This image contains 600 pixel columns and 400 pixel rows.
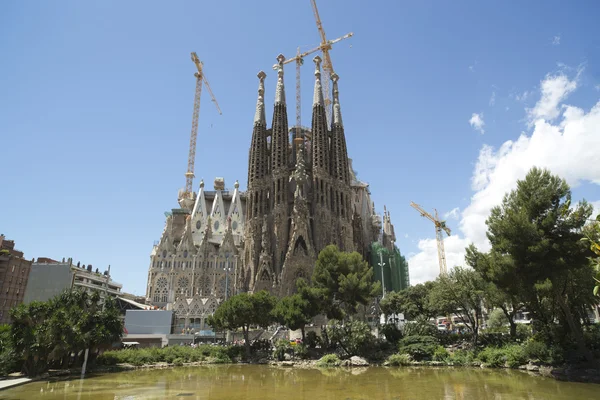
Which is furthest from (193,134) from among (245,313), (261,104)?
(245,313)

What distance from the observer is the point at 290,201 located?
231 feet

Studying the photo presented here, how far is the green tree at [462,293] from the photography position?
34.3 m

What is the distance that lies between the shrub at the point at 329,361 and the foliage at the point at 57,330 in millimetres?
16812

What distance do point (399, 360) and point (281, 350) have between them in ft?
35.4

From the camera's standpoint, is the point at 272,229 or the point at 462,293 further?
the point at 272,229

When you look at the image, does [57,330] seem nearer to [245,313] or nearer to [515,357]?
[245,313]

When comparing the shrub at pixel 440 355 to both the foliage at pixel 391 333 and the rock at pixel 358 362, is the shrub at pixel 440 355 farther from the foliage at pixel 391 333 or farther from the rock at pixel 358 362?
the foliage at pixel 391 333

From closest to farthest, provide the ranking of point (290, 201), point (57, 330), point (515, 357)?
point (57, 330) < point (515, 357) < point (290, 201)

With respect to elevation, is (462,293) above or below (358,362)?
above

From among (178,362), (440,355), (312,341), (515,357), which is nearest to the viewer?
(515,357)

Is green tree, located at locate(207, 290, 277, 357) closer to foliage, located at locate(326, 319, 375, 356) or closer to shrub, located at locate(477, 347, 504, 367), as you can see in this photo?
foliage, located at locate(326, 319, 375, 356)

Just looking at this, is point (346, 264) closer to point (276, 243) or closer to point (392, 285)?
point (276, 243)

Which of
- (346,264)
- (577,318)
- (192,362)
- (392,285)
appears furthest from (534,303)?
(392,285)

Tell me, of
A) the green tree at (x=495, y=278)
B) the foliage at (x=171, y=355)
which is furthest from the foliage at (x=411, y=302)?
the foliage at (x=171, y=355)
